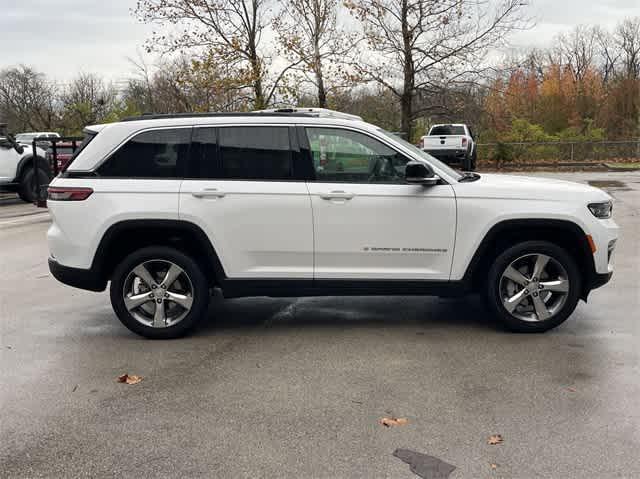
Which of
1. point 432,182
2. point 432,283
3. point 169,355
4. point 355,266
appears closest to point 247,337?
point 169,355

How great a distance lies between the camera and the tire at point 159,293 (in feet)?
18.0

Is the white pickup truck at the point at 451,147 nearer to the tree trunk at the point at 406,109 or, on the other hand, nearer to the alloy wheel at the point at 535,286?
the tree trunk at the point at 406,109

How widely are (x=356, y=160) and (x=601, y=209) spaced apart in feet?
6.87

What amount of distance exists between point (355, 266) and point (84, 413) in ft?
7.95

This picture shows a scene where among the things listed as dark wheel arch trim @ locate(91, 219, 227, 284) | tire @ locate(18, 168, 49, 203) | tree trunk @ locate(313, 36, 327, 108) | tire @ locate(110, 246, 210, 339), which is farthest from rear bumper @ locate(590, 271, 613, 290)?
tree trunk @ locate(313, 36, 327, 108)

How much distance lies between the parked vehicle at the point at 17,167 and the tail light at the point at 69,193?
12.1 m

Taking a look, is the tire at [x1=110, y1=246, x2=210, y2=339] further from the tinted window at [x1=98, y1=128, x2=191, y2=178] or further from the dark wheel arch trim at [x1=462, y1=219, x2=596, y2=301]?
the dark wheel arch trim at [x1=462, y1=219, x2=596, y2=301]

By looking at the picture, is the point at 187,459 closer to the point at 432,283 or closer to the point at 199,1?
the point at 432,283

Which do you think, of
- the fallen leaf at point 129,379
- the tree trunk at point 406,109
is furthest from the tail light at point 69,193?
the tree trunk at point 406,109

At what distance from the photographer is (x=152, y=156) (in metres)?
5.57

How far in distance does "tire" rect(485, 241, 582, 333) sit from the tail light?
3423 mm

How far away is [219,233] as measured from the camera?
5.46 m

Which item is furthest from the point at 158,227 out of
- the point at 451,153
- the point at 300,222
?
the point at 451,153

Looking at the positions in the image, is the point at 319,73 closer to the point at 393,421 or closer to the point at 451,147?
the point at 451,147
